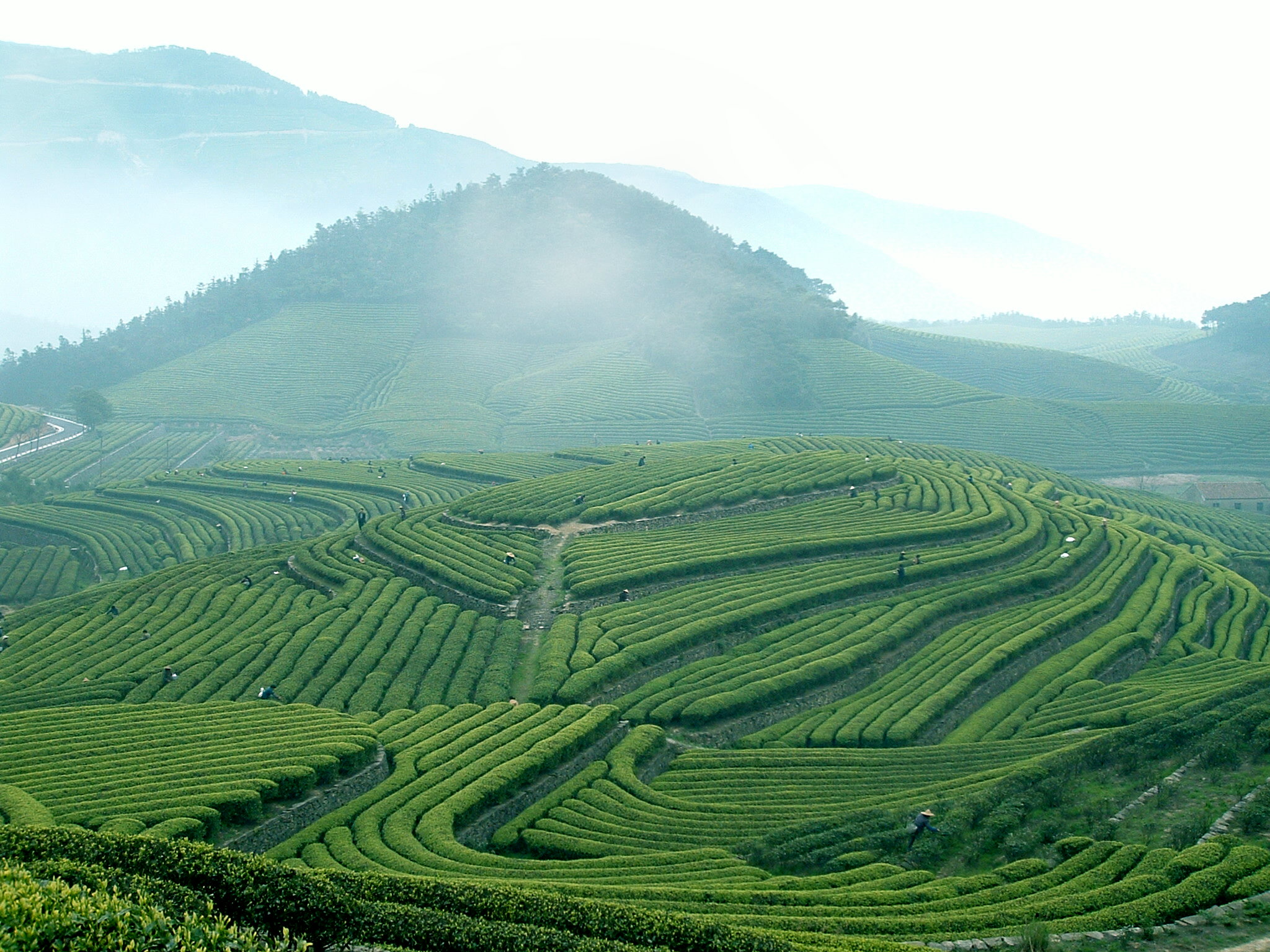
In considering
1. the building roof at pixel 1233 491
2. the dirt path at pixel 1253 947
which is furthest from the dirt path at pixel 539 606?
the building roof at pixel 1233 491

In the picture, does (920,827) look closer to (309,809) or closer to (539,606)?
(309,809)

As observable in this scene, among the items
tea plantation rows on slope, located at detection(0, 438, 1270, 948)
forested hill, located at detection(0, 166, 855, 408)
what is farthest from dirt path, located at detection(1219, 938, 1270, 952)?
forested hill, located at detection(0, 166, 855, 408)

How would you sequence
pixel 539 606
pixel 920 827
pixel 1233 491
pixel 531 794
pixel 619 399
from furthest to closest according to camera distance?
pixel 619 399, pixel 1233 491, pixel 539 606, pixel 531 794, pixel 920 827

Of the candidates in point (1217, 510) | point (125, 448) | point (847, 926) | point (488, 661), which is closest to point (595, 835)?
point (847, 926)

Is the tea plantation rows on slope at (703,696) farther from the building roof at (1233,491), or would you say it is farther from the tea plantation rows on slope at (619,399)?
the tea plantation rows on slope at (619,399)

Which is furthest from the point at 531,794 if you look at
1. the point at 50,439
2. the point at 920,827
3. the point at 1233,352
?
the point at 1233,352
